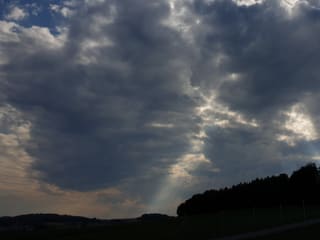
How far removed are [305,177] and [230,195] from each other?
22430 millimetres

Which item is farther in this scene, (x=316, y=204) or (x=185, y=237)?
(x=316, y=204)

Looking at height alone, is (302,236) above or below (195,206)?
below

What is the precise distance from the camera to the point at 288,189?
115m

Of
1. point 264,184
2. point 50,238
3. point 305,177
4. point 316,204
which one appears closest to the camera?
point 50,238

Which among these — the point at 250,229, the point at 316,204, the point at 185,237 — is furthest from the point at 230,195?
the point at 185,237

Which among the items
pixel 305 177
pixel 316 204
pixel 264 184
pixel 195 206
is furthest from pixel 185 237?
pixel 195 206

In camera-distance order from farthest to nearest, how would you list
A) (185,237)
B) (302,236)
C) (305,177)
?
(305,177), (185,237), (302,236)

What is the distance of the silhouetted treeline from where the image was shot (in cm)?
11038

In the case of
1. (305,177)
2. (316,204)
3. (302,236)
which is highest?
(305,177)

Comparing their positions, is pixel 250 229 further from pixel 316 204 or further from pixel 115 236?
pixel 316 204

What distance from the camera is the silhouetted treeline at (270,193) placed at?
362 ft

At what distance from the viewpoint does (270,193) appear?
11675cm

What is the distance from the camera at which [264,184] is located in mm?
126875

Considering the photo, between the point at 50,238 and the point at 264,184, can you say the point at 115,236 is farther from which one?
the point at 264,184
